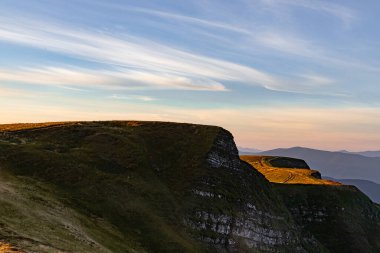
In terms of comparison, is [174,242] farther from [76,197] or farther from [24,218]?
[24,218]

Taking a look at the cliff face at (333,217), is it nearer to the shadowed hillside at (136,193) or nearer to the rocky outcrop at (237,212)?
the shadowed hillside at (136,193)

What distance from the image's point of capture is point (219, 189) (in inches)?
4102

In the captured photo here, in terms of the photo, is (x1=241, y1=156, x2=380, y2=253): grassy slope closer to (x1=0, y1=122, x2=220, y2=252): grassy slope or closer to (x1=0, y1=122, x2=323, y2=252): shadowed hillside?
(x1=0, y1=122, x2=323, y2=252): shadowed hillside

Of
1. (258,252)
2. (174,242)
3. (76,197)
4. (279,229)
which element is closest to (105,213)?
(76,197)

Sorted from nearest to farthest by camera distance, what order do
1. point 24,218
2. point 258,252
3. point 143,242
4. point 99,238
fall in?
point 24,218, point 99,238, point 143,242, point 258,252

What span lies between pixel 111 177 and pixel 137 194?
729 centimetres

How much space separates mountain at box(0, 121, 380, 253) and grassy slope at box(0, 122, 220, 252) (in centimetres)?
25

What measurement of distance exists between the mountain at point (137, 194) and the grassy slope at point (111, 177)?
0.83 ft

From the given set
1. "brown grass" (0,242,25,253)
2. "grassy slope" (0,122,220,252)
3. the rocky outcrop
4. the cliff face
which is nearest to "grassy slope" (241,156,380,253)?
the cliff face

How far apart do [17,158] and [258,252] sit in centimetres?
6179

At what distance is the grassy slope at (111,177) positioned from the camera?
67.3m

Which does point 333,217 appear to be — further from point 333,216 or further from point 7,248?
point 7,248

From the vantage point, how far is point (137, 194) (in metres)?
88.7

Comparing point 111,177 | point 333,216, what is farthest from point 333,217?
point 111,177
